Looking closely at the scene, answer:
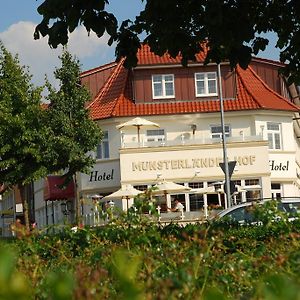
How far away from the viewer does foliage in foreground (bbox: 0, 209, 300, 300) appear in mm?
2115

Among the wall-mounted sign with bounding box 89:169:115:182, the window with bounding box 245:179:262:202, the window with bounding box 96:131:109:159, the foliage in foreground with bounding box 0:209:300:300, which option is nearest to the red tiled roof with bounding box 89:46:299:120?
the window with bounding box 96:131:109:159

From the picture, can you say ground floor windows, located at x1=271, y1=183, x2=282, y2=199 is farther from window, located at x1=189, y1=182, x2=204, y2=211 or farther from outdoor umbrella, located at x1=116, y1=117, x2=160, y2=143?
outdoor umbrella, located at x1=116, y1=117, x2=160, y2=143

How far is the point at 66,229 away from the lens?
33.7 feet

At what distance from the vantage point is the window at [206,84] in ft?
193

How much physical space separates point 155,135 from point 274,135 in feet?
23.4

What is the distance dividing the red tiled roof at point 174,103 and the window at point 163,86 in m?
0.49

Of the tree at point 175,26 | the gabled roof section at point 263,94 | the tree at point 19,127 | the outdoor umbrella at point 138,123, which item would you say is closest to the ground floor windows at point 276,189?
the gabled roof section at point 263,94

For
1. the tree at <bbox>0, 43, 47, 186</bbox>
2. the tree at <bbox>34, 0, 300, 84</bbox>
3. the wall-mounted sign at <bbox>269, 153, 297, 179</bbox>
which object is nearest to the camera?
the tree at <bbox>34, 0, 300, 84</bbox>

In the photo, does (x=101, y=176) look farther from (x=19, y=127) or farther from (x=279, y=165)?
(x=19, y=127)

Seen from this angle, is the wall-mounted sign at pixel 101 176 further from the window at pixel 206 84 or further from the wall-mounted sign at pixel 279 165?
the wall-mounted sign at pixel 279 165

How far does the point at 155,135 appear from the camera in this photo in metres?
59.6

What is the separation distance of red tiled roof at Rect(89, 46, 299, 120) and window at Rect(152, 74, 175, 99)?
492 millimetres

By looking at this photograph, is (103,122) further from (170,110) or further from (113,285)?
(113,285)

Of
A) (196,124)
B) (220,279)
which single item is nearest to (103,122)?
(196,124)
